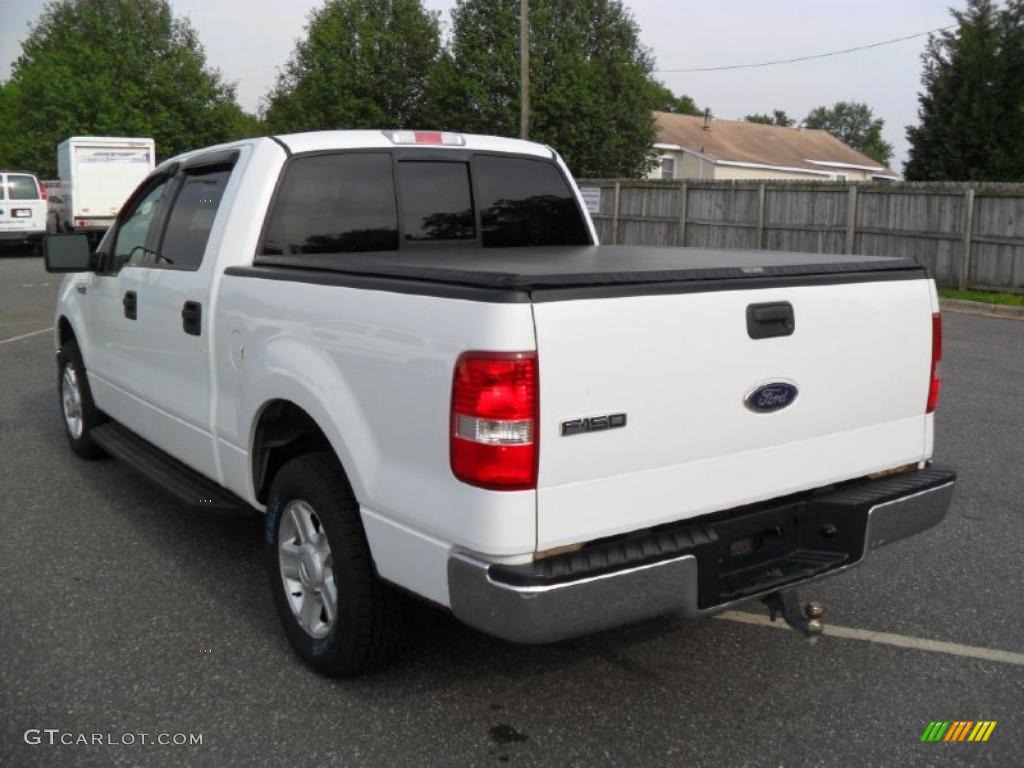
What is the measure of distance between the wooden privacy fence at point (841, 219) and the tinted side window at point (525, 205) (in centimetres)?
900

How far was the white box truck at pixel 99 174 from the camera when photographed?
2788 centimetres

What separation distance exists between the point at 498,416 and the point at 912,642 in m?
2.15

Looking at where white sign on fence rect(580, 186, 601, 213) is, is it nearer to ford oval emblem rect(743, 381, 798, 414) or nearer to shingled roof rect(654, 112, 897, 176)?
ford oval emblem rect(743, 381, 798, 414)

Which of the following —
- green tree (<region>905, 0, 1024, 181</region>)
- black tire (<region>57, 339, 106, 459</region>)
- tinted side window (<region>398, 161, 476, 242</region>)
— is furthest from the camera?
green tree (<region>905, 0, 1024, 181</region>)

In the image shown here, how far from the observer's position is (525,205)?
5.05m

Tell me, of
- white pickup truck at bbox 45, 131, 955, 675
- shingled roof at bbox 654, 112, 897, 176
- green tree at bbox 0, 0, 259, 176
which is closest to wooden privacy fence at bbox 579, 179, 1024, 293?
white pickup truck at bbox 45, 131, 955, 675

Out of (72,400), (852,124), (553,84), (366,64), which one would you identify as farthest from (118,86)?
(852,124)

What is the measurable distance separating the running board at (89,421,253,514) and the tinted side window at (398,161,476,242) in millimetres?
1398

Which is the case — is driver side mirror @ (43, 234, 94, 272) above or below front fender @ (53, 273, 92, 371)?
above

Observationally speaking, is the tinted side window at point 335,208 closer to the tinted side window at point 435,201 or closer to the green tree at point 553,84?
the tinted side window at point 435,201

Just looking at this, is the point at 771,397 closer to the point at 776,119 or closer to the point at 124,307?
the point at 124,307

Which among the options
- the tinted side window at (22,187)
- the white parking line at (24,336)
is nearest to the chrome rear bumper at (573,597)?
the white parking line at (24,336)

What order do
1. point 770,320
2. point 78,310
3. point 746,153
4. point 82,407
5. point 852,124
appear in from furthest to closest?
point 852,124, point 746,153, point 82,407, point 78,310, point 770,320

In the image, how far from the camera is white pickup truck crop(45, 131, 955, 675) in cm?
269
